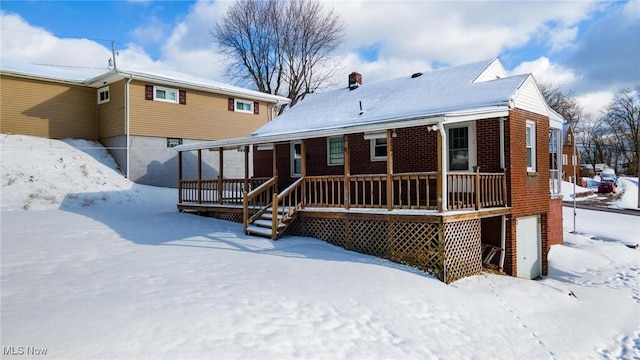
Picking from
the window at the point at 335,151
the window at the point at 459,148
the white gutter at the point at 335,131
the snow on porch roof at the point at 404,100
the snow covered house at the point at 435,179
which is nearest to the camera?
the white gutter at the point at 335,131

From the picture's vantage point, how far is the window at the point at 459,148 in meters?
11.8

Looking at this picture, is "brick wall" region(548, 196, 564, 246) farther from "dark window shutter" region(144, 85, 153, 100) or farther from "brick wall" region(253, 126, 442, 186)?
"dark window shutter" region(144, 85, 153, 100)

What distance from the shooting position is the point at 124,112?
2092 cm

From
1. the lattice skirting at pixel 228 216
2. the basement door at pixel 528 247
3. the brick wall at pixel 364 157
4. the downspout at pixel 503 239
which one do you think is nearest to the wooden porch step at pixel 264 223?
the lattice skirting at pixel 228 216

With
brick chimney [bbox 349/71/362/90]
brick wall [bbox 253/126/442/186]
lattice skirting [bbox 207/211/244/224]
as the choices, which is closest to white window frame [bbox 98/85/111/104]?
brick wall [bbox 253/126/442/186]

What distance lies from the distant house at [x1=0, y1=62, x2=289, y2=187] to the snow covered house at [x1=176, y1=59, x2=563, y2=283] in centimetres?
748

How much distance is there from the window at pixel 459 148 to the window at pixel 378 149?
2278 mm

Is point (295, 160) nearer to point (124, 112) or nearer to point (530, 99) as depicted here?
point (530, 99)

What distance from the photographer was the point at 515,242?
11.4 metres

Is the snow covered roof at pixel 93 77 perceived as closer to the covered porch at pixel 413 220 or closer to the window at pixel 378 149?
the covered porch at pixel 413 220

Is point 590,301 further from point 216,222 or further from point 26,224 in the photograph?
point 26,224

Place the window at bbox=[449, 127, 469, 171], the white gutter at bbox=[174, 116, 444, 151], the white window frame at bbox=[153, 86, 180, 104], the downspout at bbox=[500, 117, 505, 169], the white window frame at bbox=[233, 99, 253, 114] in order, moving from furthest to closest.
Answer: the white window frame at bbox=[233, 99, 253, 114] → the white window frame at bbox=[153, 86, 180, 104] → the window at bbox=[449, 127, 469, 171] → the downspout at bbox=[500, 117, 505, 169] → the white gutter at bbox=[174, 116, 444, 151]

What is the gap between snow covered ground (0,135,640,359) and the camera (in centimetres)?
484

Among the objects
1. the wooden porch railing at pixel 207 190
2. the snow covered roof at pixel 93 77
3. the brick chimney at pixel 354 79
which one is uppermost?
the snow covered roof at pixel 93 77
